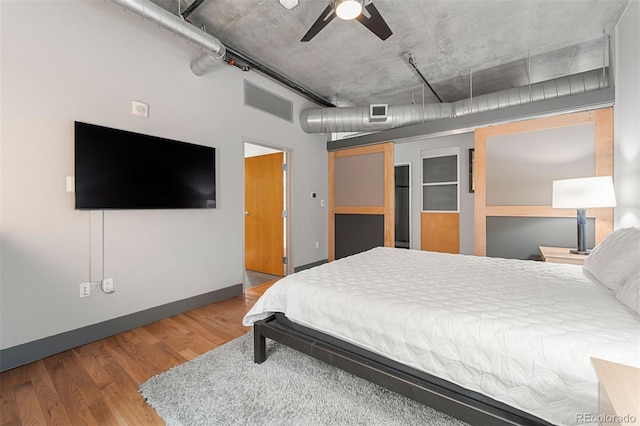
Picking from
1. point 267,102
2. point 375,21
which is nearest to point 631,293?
point 375,21

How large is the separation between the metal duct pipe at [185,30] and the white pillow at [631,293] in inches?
132

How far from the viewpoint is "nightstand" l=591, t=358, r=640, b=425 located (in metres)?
0.56

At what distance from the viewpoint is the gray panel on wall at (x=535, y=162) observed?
3031 mm

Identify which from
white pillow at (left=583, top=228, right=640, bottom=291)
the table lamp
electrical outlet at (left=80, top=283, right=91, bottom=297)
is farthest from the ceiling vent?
electrical outlet at (left=80, top=283, right=91, bottom=297)

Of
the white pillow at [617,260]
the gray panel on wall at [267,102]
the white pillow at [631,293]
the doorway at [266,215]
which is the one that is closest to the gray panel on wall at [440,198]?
the doorway at [266,215]

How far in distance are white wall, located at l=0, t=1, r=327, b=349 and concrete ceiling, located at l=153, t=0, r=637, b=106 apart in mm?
606

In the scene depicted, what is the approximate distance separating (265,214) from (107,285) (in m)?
2.51

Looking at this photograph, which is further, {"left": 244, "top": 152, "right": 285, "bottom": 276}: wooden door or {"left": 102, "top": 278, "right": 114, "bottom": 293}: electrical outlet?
{"left": 244, "top": 152, "right": 285, "bottom": 276}: wooden door

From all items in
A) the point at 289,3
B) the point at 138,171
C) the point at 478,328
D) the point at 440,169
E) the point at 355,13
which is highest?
the point at 289,3

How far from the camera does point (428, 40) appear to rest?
9.77 feet

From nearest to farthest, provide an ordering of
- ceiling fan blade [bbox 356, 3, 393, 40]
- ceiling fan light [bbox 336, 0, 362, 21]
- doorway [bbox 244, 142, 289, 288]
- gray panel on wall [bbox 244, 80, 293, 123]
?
ceiling fan light [bbox 336, 0, 362, 21], ceiling fan blade [bbox 356, 3, 393, 40], gray panel on wall [bbox 244, 80, 293, 123], doorway [bbox 244, 142, 289, 288]

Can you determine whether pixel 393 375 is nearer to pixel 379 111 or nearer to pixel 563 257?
pixel 563 257

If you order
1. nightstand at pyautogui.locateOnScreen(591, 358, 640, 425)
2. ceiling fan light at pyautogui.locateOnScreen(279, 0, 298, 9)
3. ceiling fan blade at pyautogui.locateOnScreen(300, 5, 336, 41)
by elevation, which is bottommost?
nightstand at pyautogui.locateOnScreen(591, 358, 640, 425)

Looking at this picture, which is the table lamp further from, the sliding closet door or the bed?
the sliding closet door
